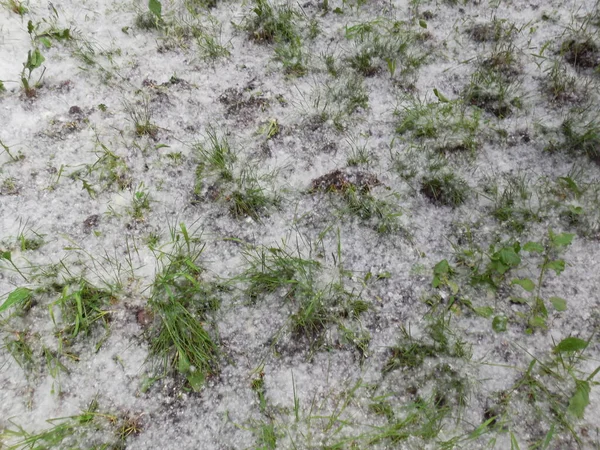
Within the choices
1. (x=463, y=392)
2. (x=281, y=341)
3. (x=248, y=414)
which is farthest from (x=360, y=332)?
(x=248, y=414)

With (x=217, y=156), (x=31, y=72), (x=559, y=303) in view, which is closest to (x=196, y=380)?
(x=217, y=156)

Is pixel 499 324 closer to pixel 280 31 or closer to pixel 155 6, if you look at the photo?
pixel 280 31

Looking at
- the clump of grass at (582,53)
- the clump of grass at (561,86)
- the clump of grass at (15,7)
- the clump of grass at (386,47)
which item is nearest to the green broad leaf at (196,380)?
the clump of grass at (386,47)

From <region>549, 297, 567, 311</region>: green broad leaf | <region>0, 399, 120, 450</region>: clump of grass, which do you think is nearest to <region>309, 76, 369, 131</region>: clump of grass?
<region>549, 297, 567, 311</region>: green broad leaf

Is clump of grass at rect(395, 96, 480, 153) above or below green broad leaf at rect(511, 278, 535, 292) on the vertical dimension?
above

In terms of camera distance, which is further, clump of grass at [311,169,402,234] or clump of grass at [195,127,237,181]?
clump of grass at [195,127,237,181]

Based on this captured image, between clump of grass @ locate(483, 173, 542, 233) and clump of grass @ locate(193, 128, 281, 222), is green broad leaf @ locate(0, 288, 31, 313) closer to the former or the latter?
clump of grass @ locate(193, 128, 281, 222)

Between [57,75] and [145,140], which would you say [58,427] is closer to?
[145,140]
